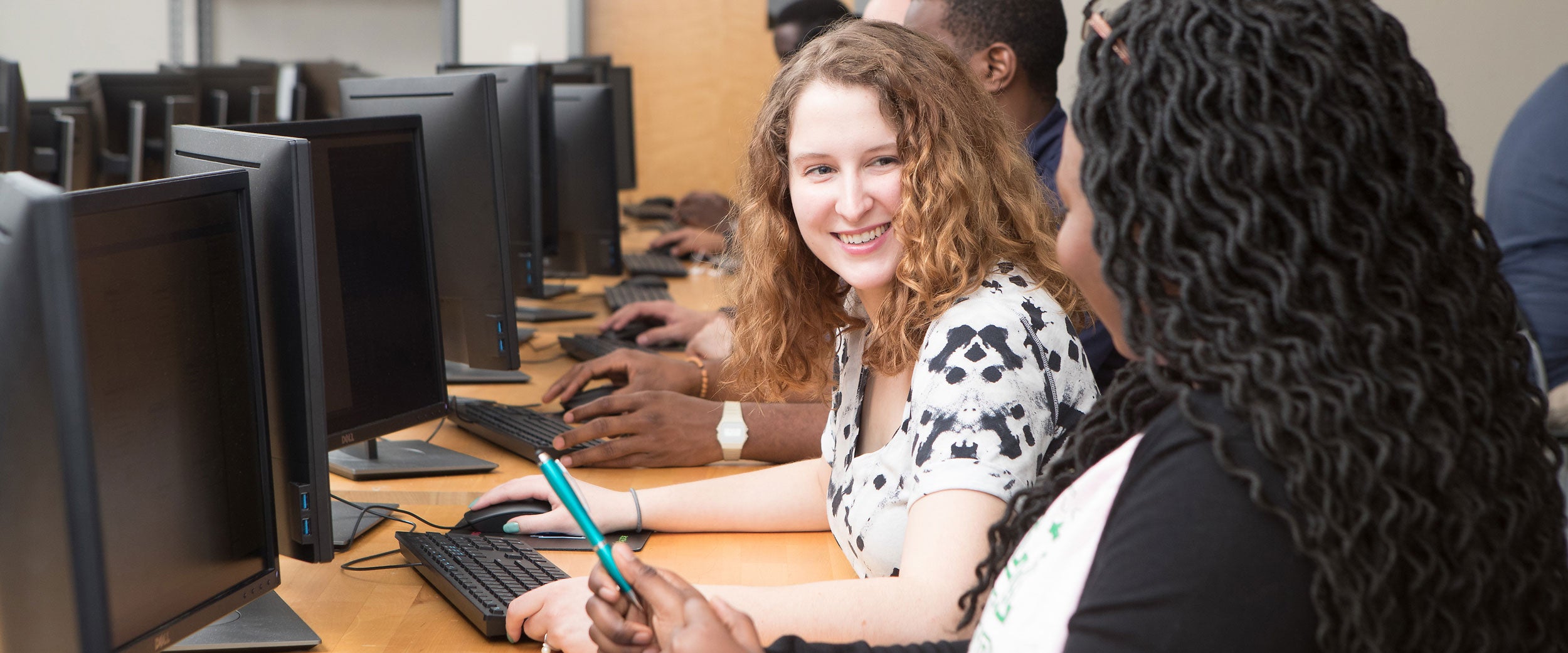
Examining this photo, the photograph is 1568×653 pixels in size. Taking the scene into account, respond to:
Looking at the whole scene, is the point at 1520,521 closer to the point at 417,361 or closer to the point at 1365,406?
the point at 1365,406

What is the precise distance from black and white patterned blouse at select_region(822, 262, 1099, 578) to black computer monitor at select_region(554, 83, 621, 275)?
1.72 metres

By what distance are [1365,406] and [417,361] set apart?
48.4 inches

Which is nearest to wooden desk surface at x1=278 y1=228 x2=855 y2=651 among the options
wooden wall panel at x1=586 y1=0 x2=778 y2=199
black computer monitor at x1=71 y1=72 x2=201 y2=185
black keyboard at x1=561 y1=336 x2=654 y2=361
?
black keyboard at x1=561 y1=336 x2=654 y2=361

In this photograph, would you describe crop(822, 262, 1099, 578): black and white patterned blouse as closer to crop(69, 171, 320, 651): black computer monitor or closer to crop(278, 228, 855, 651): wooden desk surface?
crop(278, 228, 855, 651): wooden desk surface

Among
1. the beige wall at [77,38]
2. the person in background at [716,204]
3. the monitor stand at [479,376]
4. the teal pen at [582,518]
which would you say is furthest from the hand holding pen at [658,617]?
the beige wall at [77,38]

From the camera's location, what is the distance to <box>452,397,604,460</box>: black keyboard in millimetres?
1775

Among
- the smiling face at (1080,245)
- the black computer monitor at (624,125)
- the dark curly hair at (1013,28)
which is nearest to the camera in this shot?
the smiling face at (1080,245)

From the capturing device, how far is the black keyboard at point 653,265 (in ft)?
11.5

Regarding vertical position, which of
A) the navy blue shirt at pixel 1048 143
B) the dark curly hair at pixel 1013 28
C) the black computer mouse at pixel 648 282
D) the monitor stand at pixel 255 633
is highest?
the dark curly hair at pixel 1013 28

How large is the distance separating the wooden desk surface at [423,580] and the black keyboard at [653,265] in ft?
5.11

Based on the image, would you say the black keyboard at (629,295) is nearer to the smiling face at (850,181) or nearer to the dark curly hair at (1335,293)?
the smiling face at (850,181)

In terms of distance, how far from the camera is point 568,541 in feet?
4.72

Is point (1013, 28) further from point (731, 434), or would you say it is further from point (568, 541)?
point (568, 541)

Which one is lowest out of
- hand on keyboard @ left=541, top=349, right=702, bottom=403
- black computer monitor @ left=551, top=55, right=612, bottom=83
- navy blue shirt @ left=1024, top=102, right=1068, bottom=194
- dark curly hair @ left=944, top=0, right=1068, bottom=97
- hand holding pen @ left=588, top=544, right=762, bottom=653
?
hand on keyboard @ left=541, top=349, right=702, bottom=403
